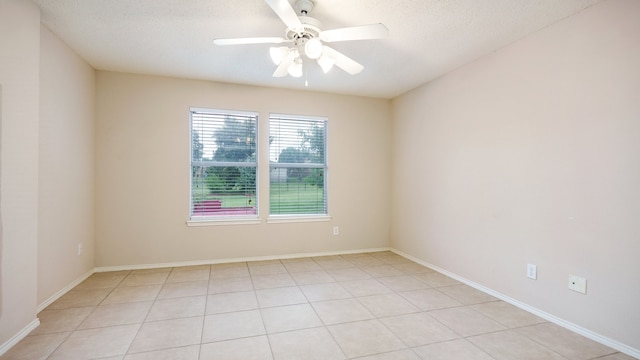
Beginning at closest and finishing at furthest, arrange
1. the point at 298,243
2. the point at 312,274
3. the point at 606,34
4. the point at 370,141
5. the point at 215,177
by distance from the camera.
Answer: the point at 606,34, the point at 312,274, the point at 215,177, the point at 298,243, the point at 370,141

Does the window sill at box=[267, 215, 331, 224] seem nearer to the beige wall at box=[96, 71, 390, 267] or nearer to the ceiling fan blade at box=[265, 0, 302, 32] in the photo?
the beige wall at box=[96, 71, 390, 267]

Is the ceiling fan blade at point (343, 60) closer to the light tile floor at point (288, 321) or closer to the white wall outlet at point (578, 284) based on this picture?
the light tile floor at point (288, 321)

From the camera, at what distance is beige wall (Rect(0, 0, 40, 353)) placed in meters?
1.88

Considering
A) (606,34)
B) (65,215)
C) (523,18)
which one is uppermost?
(523,18)

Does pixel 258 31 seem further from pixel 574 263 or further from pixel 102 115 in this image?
pixel 574 263

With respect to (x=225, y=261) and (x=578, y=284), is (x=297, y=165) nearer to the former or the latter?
(x=225, y=261)

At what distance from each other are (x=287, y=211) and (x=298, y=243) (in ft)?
1.59

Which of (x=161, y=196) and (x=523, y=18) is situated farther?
(x=161, y=196)

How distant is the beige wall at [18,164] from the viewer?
1885 millimetres

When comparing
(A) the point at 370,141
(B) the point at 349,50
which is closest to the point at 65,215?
(B) the point at 349,50

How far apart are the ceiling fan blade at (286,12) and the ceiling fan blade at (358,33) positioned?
0.70 ft

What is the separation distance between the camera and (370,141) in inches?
179

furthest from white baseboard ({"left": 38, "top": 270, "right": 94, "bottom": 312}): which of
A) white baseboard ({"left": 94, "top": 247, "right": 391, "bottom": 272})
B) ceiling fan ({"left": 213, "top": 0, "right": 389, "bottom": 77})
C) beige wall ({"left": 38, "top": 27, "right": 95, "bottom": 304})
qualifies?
ceiling fan ({"left": 213, "top": 0, "right": 389, "bottom": 77})

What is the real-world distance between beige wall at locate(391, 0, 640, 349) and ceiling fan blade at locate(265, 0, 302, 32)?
2076 mm
